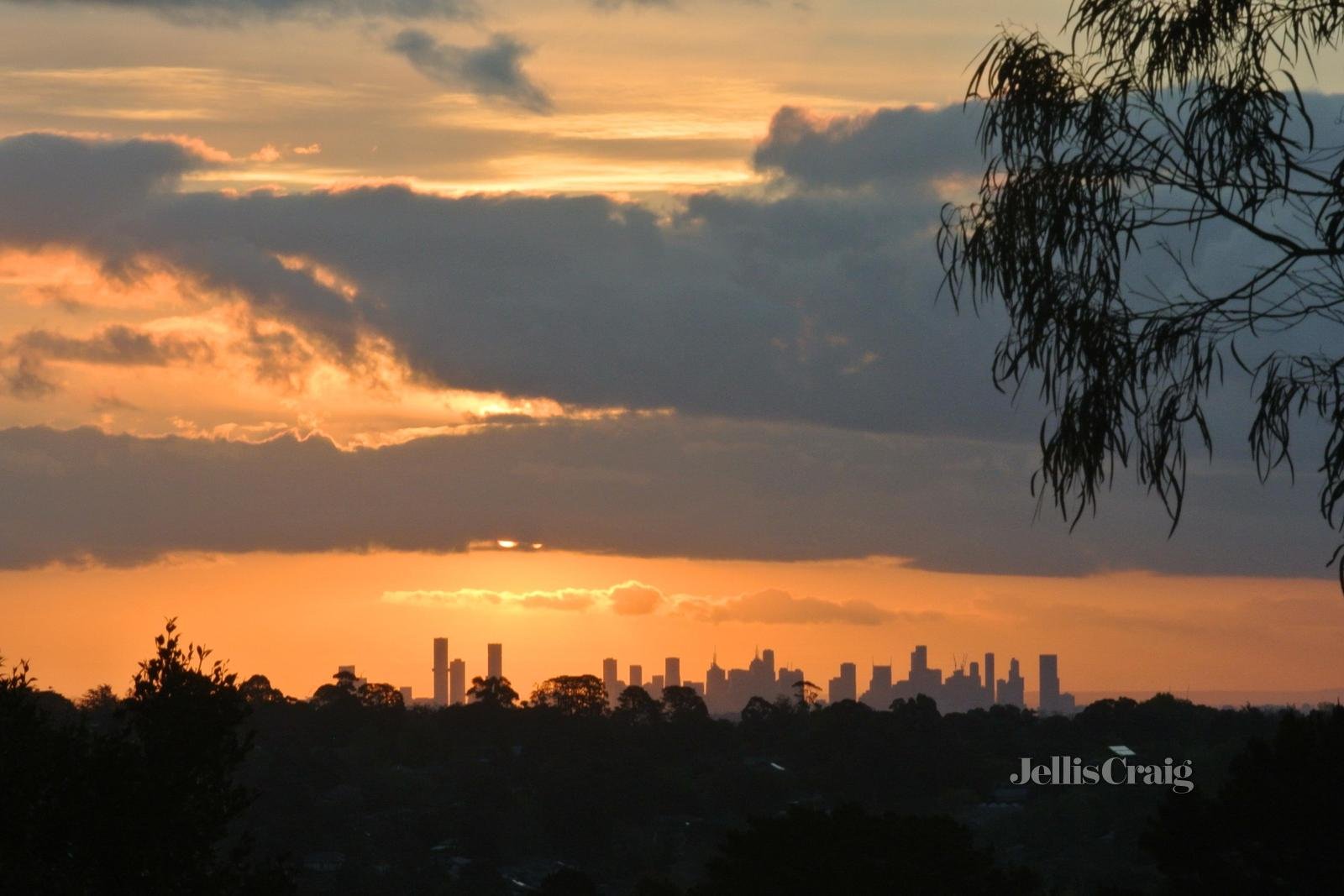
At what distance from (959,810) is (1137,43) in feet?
413

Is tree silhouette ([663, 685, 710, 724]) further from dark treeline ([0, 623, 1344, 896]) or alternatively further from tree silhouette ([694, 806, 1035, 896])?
tree silhouette ([694, 806, 1035, 896])

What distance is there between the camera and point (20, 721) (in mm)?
19922

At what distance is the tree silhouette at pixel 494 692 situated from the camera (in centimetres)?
17588

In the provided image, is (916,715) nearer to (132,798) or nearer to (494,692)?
(494,692)

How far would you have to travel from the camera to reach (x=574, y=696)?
184250mm

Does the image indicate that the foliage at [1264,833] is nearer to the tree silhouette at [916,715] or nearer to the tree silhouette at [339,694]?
the tree silhouette at [916,715]

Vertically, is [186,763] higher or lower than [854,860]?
higher

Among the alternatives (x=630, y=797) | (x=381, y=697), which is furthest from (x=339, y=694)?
(x=630, y=797)

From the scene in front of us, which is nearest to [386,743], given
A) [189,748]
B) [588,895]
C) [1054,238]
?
[588,895]

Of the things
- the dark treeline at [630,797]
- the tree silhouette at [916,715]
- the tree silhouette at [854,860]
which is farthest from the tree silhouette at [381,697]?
the tree silhouette at [854,860]

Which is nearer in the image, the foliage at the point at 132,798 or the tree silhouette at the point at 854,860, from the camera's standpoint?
the foliage at the point at 132,798

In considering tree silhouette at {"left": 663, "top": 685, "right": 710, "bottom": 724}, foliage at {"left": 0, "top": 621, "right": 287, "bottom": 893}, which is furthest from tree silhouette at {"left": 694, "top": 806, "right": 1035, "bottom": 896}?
tree silhouette at {"left": 663, "top": 685, "right": 710, "bottom": 724}

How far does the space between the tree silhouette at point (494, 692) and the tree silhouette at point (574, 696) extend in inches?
104

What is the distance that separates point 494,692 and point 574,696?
9163 mm
